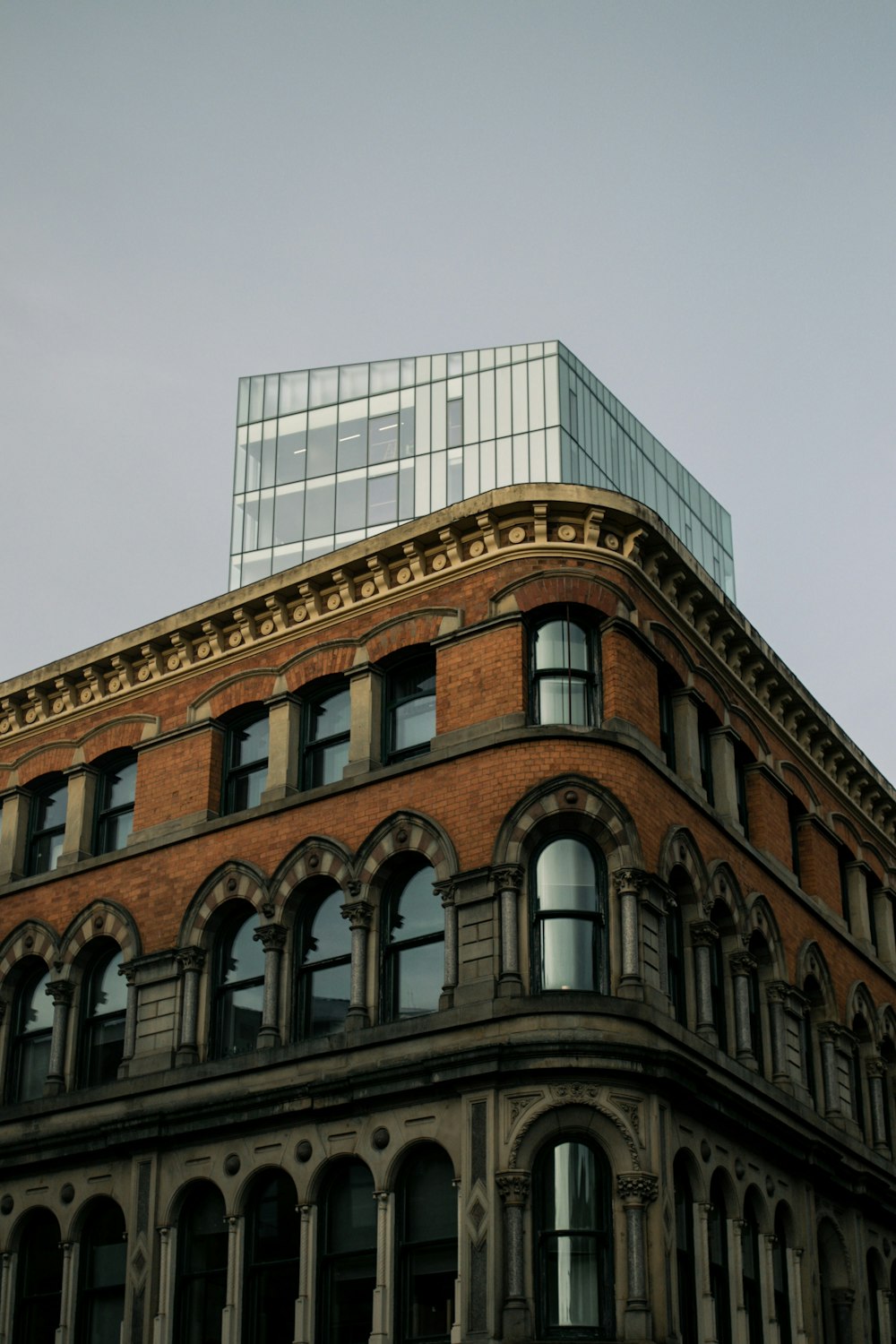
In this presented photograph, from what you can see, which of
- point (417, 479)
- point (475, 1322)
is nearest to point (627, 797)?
point (475, 1322)

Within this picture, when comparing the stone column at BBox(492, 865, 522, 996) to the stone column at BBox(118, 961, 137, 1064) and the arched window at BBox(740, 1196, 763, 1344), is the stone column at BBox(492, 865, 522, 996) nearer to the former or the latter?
the arched window at BBox(740, 1196, 763, 1344)

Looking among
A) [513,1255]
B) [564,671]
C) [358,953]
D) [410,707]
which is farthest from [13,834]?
[513,1255]

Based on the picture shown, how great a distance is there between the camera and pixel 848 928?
33625 millimetres

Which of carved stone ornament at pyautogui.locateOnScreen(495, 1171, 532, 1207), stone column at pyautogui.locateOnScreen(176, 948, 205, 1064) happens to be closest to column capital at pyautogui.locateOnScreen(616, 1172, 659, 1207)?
carved stone ornament at pyautogui.locateOnScreen(495, 1171, 532, 1207)

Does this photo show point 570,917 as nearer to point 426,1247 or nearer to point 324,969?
point 324,969

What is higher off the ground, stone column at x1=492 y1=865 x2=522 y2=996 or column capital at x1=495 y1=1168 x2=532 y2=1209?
stone column at x1=492 y1=865 x2=522 y2=996

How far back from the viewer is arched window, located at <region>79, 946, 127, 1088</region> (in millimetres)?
28484

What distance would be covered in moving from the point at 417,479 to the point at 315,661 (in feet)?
109

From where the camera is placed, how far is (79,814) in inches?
1211

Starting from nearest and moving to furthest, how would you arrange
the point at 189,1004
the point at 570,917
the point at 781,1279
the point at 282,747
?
1. the point at 570,917
2. the point at 781,1279
3. the point at 189,1004
4. the point at 282,747

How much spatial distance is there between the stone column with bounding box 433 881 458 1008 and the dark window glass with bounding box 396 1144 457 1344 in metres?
2.00

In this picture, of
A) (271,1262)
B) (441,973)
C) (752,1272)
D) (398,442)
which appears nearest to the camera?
(271,1262)

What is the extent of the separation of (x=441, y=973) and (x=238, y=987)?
3843mm

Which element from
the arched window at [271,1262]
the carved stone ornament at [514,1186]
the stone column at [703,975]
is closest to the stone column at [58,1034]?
the arched window at [271,1262]
